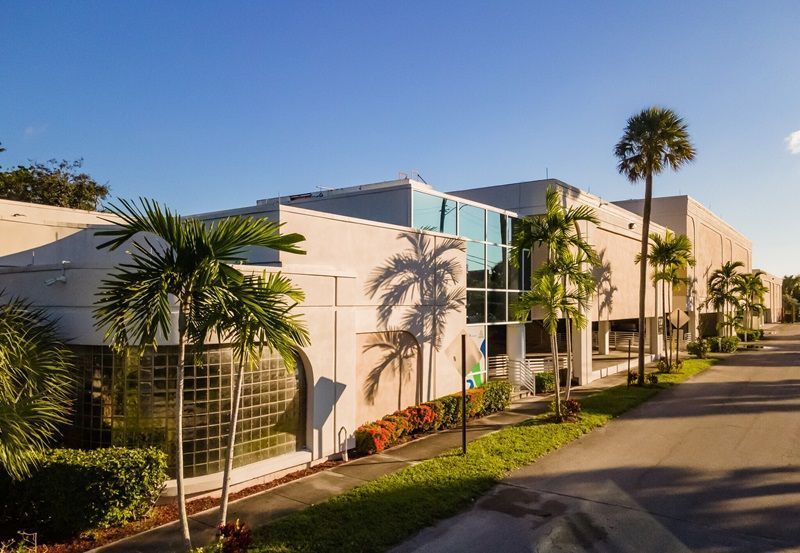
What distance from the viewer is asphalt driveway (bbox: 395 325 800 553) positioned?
304 inches

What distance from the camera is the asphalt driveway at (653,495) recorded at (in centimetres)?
773

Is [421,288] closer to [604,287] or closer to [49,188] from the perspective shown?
[604,287]

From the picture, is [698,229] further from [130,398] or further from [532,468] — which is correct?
[130,398]

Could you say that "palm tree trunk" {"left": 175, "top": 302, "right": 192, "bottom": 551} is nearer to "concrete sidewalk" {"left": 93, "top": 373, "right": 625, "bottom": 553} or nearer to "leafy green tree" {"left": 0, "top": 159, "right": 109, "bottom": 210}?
"concrete sidewalk" {"left": 93, "top": 373, "right": 625, "bottom": 553}

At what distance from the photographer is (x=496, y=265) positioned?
19672 millimetres

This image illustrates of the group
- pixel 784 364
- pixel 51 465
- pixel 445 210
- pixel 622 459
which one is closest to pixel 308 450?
pixel 51 465

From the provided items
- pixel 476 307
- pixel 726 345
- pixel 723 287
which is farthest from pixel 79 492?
pixel 723 287

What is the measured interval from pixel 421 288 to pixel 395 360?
230cm

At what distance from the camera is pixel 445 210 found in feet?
57.4

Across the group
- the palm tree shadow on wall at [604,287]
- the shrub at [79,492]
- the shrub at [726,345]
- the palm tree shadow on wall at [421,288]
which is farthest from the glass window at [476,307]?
the shrub at [726,345]

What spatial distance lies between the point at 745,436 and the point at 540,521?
891cm

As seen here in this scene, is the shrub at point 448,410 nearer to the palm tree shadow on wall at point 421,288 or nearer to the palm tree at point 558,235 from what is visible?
the palm tree shadow on wall at point 421,288

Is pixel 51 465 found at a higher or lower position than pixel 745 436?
higher

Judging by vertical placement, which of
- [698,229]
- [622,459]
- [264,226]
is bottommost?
[622,459]
